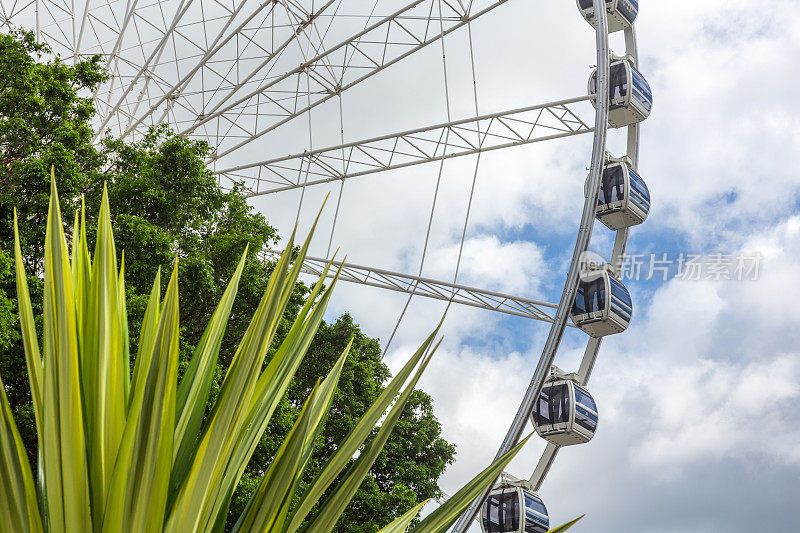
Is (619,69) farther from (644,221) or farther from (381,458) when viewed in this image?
(381,458)

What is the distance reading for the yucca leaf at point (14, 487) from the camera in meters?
3.43

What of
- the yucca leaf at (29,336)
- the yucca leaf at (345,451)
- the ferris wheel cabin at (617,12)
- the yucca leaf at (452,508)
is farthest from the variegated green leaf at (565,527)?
the ferris wheel cabin at (617,12)

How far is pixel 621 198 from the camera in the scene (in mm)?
15266

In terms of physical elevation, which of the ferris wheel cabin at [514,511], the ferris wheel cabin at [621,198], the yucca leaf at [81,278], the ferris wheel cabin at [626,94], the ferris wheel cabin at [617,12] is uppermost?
the ferris wheel cabin at [617,12]

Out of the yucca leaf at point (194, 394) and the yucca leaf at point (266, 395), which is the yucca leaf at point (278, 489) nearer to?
the yucca leaf at point (266, 395)

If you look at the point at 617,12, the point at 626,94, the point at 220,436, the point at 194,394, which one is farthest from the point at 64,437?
the point at 617,12

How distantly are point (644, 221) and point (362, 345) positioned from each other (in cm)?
973

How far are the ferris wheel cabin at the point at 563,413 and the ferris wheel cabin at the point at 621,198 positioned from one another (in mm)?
3318

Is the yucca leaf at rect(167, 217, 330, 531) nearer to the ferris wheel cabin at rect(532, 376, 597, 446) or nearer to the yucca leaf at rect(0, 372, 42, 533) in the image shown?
the yucca leaf at rect(0, 372, 42, 533)

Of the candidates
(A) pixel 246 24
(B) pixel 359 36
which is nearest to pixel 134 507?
(B) pixel 359 36

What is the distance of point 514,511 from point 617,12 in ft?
33.0

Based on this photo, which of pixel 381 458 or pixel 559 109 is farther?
pixel 381 458

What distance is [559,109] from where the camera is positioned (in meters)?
16.4

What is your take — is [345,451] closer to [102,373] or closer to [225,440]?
[225,440]
